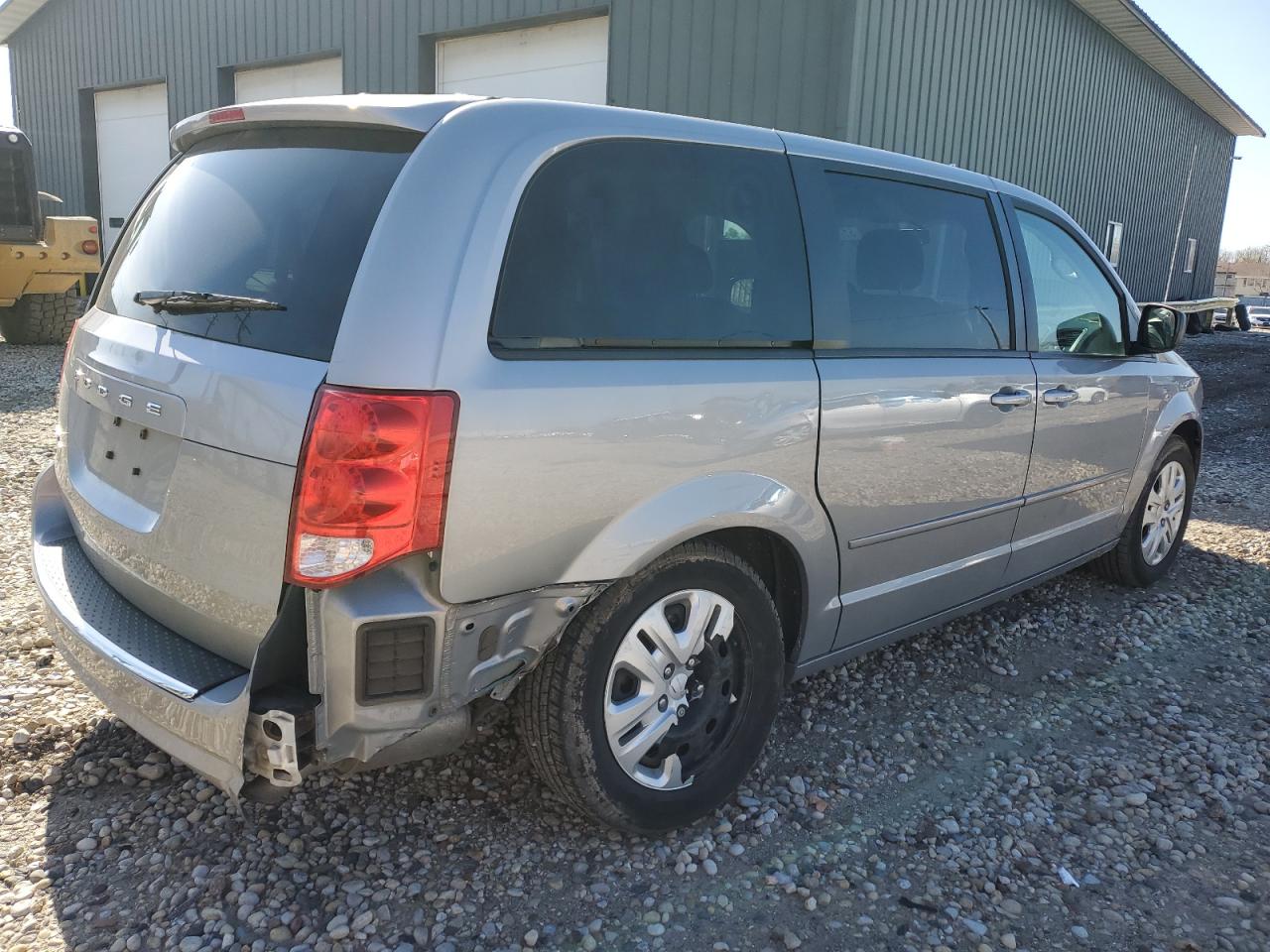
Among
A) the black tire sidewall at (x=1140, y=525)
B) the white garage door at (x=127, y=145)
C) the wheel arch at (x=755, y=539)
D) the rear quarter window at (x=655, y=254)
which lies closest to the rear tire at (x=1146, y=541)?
the black tire sidewall at (x=1140, y=525)

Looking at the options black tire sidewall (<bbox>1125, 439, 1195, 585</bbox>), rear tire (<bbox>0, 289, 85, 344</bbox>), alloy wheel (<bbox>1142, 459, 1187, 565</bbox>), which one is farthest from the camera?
rear tire (<bbox>0, 289, 85, 344</bbox>)

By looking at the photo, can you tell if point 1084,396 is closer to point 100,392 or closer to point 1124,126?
point 100,392

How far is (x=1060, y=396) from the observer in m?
3.51

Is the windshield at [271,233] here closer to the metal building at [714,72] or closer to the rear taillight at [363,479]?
A: the rear taillight at [363,479]

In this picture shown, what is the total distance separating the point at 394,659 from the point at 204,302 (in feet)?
2.99

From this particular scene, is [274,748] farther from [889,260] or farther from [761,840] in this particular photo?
[889,260]

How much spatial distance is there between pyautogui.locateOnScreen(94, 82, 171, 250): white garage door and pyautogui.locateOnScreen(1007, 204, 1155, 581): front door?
1504 centimetres

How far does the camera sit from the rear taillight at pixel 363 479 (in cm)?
185

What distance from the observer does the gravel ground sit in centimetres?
217

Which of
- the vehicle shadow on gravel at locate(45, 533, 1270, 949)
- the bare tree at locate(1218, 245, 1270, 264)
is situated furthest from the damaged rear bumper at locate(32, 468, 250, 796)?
the bare tree at locate(1218, 245, 1270, 264)

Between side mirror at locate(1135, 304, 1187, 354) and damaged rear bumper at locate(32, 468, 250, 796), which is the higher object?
side mirror at locate(1135, 304, 1187, 354)

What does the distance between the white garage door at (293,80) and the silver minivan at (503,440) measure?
1137 centimetres

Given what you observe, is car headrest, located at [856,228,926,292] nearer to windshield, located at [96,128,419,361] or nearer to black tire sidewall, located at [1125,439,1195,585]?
windshield, located at [96,128,419,361]

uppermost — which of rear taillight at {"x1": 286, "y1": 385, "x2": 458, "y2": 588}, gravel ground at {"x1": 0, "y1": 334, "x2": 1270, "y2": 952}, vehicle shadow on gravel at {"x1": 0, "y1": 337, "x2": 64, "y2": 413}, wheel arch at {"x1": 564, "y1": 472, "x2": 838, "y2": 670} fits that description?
rear taillight at {"x1": 286, "y1": 385, "x2": 458, "y2": 588}
